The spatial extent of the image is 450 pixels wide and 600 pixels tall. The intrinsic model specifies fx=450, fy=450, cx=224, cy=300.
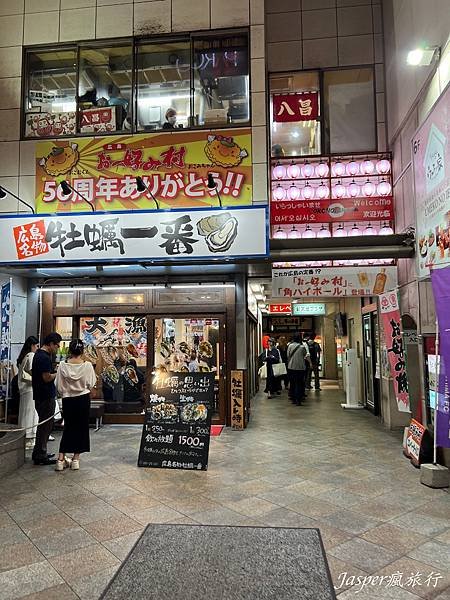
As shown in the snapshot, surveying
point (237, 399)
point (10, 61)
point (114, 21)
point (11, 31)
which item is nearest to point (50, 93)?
point (10, 61)

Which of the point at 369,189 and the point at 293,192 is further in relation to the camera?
the point at 293,192

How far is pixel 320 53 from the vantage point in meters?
9.84

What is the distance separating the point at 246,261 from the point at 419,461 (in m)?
3.76

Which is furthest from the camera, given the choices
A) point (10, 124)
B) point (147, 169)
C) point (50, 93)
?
point (50, 93)

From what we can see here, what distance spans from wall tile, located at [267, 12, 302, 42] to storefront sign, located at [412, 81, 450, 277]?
5.31 m

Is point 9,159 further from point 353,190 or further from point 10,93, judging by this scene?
point 353,190

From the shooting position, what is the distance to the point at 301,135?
9805 mm

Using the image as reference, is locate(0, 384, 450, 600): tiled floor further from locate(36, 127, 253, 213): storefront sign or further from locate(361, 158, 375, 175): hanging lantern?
locate(361, 158, 375, 175): hanging lantern

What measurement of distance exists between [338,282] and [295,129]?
4197 millimetres

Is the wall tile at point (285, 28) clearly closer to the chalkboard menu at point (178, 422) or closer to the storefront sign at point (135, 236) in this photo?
the storefront sign at point (135, 236)

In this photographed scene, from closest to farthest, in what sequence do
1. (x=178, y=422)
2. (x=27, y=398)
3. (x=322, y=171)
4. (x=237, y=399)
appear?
(x=178, y=422), (x=27, y=398), (x=237, y=399), (x=322, y=171)

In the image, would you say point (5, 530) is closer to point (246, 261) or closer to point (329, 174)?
point (246, 261)

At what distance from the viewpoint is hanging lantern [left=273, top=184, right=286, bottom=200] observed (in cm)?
903

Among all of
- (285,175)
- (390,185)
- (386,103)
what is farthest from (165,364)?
(386,103)
